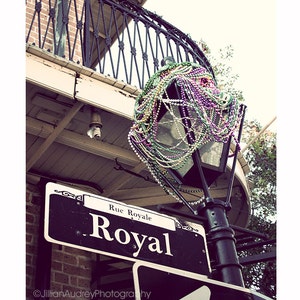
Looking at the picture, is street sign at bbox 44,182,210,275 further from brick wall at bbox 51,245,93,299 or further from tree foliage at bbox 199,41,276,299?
tree foliage at bbox 199,41,276,299

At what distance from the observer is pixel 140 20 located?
18.2ft

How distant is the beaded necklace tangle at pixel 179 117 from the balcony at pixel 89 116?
70 cm

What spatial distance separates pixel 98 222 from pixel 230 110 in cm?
155

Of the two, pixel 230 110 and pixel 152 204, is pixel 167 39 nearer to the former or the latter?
pixel 152 204

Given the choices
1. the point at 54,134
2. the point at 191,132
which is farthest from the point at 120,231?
the point at 54,134

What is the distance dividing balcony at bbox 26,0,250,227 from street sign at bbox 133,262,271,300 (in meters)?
2.25

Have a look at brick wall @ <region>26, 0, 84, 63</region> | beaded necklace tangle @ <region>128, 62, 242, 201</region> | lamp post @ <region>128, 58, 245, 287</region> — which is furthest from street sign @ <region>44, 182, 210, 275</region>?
brick wall @ <region>26, 0, 84, 63</region>

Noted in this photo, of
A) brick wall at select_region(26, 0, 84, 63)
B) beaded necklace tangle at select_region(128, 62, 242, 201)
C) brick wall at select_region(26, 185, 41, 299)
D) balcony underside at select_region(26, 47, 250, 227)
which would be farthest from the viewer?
brick wall at select_region(26, 0, 84, 63)

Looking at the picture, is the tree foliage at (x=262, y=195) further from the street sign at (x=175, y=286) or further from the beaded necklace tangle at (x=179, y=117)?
the street sign at (x=175, y=286)

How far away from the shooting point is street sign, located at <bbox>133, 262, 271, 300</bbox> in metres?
2.24

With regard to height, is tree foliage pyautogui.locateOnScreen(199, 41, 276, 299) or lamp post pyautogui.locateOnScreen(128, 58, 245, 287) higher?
tree foliage pyautogui.locateOnScreen(199, 41, 276, 299)

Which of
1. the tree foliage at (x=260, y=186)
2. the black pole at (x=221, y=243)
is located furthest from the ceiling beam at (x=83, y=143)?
the tree foliage at (x=260, y=186)
